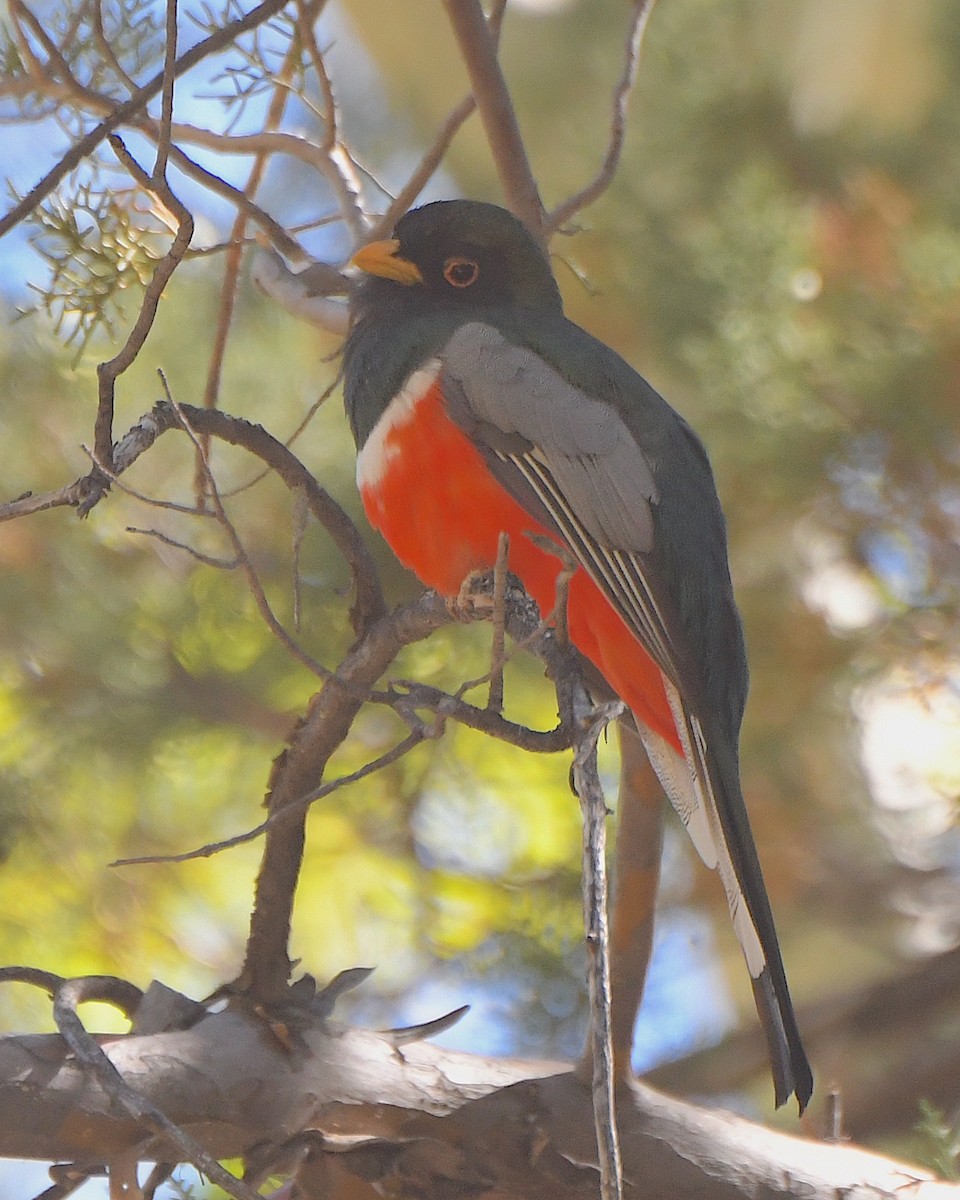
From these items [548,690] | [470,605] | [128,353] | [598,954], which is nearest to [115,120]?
[128,353]

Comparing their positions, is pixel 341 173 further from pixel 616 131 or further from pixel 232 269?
pixel 616 131

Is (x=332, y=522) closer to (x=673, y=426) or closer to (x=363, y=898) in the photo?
(x=673, y=426)

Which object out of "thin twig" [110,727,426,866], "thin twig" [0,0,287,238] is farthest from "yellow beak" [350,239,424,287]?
"thin twig" [110,727,426,866]

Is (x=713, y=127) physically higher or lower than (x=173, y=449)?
higher

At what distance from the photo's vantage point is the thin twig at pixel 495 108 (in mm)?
3088

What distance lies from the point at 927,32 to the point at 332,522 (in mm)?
3681

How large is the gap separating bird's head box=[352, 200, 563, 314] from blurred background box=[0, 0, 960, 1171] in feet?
1.84

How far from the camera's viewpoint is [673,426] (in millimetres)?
2873

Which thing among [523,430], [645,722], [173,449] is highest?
[173,449]

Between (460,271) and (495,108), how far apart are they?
0.34 metres

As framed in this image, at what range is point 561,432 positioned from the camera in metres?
2.66

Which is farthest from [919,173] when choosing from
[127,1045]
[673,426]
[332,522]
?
[127,1045]

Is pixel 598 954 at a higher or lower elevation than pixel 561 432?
lower

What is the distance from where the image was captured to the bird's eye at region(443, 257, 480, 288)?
10.4 ft
